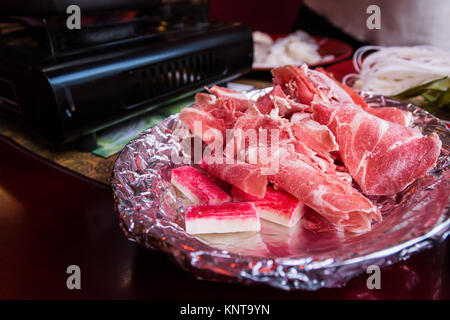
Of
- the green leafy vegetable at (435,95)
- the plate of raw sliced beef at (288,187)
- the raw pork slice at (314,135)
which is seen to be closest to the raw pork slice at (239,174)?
the plate of raw sliced beef at (288,187)

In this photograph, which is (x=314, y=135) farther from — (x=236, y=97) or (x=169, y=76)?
(x=169, y=76)

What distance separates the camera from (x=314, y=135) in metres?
0.82

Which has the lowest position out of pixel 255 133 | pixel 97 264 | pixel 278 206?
pixel 97 264

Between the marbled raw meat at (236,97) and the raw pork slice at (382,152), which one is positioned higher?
the marbled raw meat at (236,97)

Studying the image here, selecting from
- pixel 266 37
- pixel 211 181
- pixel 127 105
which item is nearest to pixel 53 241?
pixel 211 181

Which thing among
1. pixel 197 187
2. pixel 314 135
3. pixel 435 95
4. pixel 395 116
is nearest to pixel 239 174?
Result: pixel 197 187

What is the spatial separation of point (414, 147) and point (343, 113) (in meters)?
0.18

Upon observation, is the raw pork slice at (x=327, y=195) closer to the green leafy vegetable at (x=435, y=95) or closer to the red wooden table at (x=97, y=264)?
the red wooden table at (x=97, y=264)

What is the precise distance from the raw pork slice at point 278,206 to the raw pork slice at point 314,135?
15 cm

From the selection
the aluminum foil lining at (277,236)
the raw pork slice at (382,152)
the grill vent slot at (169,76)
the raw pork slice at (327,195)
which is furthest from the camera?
the grill vent slot at (169,76)

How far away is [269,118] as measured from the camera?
33.4 inches

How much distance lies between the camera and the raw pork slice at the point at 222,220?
0.68m

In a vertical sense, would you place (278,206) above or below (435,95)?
below

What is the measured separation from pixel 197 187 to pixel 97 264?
0.26 metres
